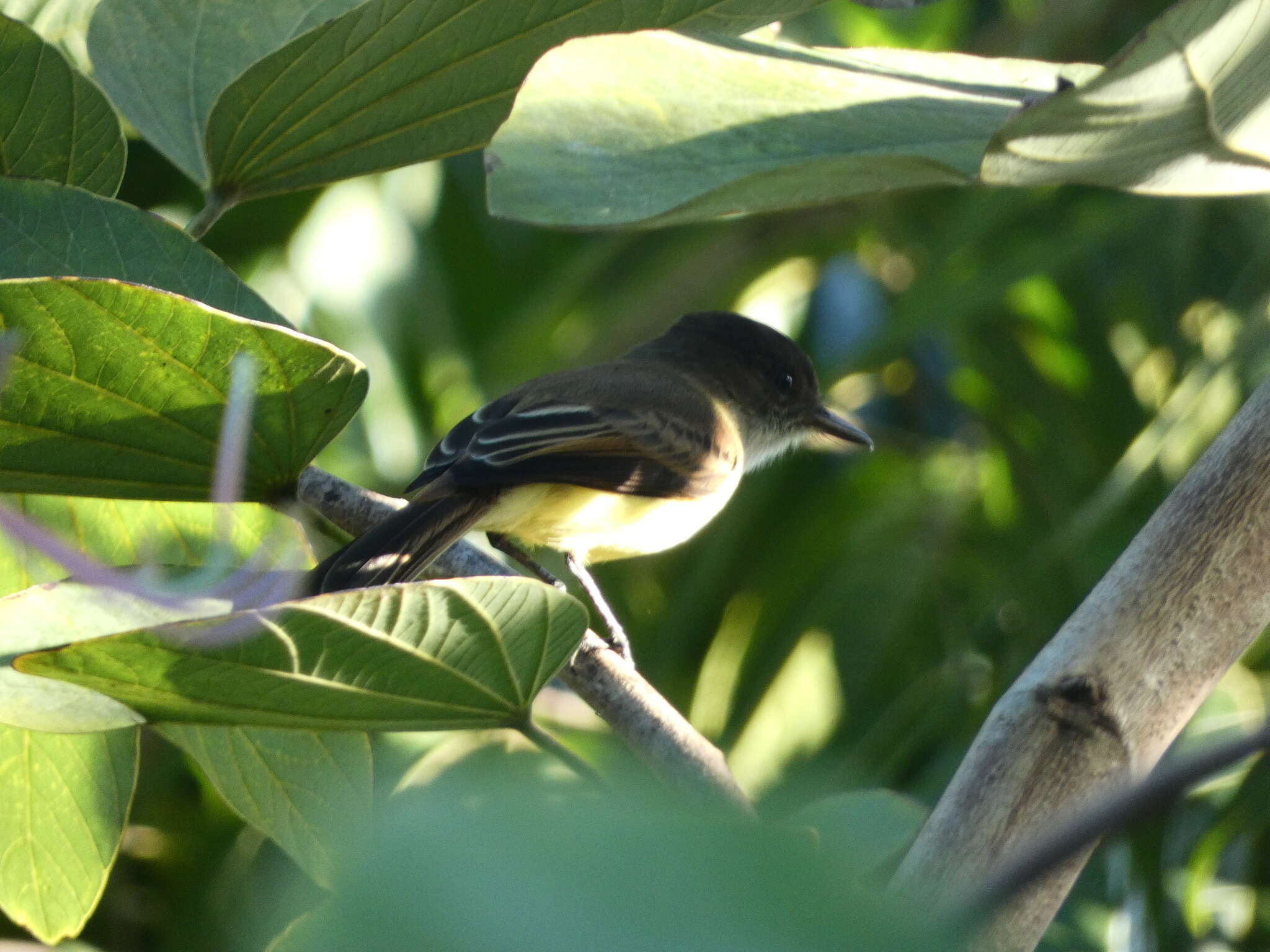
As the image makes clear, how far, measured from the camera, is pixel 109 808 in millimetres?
1493

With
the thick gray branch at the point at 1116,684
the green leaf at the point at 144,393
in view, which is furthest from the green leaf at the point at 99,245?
the thick gray branch at the point at 1116,684

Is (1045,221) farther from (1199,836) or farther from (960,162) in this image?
(960,162)

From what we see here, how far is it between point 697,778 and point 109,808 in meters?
0.73

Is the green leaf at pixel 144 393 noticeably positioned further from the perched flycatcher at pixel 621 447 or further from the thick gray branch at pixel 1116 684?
the thick gray branch at pixel 1116 684

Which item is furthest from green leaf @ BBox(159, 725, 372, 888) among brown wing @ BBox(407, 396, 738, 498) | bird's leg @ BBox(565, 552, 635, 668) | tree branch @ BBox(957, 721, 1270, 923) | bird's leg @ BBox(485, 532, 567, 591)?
bird's leg @ BBox(485, 532, 567, 591)

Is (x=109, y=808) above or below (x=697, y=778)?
below

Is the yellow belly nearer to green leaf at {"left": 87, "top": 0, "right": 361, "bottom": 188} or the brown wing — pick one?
the brown wing

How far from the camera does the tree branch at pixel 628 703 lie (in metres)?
1.12

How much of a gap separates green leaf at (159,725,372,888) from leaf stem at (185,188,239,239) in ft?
1.81

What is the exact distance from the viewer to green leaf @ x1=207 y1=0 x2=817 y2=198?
4.32 feet

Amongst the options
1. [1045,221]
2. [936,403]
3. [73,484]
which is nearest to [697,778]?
[73,484]

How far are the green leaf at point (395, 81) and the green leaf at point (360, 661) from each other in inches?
22.6

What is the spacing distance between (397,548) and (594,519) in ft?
3.07

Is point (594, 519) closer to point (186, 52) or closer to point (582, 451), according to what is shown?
point (582, 451)
